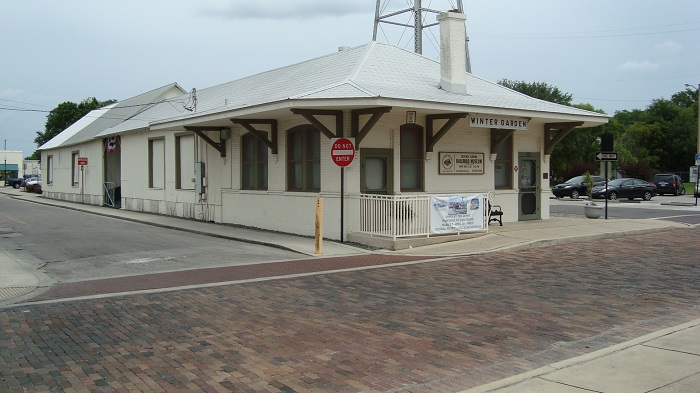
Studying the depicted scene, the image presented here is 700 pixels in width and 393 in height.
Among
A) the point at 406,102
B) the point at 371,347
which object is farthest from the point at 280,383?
the point at 406,102

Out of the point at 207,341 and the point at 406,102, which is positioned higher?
the point at 406,102

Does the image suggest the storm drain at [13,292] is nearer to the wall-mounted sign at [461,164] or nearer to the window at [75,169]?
the wall-mounted sign at [461,164]

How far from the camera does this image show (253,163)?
21188mm

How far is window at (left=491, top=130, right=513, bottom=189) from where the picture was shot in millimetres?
20500

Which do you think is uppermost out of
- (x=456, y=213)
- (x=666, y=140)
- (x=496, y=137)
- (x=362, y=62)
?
(x=666, y=140)

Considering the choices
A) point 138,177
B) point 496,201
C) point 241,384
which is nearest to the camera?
point 241,384

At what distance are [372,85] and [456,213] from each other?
4.13 m

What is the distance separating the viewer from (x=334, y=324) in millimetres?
8047

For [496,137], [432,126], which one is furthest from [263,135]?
[496,137]

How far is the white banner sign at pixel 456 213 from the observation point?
53.1 ft

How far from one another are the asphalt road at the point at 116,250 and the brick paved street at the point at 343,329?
6.99 feet

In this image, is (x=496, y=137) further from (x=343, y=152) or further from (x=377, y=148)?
(x=343, y=152)

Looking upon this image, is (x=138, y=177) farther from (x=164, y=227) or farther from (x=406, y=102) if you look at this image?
(x=406, y=102)

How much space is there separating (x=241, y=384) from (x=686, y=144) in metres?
77.7
